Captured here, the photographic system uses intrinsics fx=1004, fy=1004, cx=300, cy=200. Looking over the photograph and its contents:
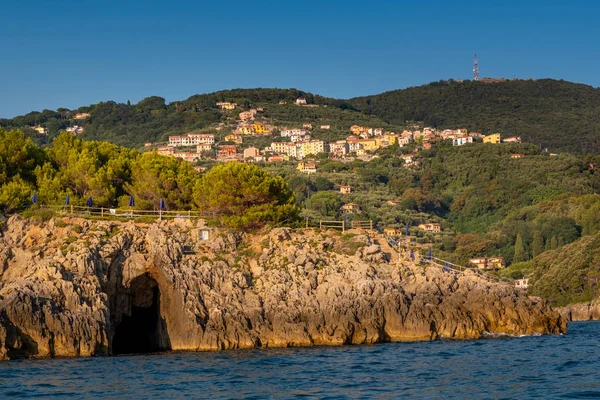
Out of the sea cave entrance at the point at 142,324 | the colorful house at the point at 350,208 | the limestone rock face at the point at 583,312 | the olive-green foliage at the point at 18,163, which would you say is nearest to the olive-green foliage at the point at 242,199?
the sea cave entrance at the point at 142,324

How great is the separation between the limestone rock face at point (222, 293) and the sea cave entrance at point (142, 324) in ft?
0.30

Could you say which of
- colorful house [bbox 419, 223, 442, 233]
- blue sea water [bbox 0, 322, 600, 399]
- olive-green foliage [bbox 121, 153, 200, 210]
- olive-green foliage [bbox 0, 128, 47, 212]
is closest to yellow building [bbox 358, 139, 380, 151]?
colorful house [bbox 419, 223, 442, 233]

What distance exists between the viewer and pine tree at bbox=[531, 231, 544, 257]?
357 ft

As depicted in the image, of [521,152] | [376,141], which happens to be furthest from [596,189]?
[376,141]

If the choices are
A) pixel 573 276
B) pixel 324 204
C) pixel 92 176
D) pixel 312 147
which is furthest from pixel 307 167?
pixel 92 176

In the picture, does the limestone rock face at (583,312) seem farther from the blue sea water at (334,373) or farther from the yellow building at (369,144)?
the yellow building at (369,144)

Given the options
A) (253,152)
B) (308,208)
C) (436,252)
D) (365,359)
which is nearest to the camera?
(365,359)

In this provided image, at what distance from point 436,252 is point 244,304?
A: 58.9 m

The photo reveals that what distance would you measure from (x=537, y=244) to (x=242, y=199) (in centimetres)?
6325

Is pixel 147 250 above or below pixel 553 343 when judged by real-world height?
above

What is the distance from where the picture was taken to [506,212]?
133250 millimetres

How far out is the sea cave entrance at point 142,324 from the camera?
48.3 meters

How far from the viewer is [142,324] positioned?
5234 cm

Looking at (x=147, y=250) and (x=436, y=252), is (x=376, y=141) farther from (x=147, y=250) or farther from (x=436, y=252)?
(x=147, y=250)
